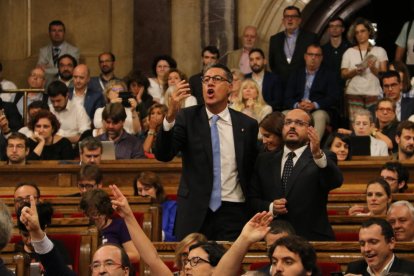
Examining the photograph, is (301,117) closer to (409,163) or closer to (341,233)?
(341,233)

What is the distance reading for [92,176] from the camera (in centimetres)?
970

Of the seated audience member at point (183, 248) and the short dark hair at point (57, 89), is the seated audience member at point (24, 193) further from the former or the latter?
the short dark hair at point (57, 89)

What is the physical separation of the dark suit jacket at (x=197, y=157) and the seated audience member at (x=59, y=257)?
48.7 inches

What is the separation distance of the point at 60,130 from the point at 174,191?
283cm

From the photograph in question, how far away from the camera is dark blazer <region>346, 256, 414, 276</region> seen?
288 inches

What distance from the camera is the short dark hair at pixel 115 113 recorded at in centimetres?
1160

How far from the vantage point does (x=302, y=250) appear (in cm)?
619

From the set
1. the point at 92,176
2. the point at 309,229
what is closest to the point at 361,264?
the point at 309,229

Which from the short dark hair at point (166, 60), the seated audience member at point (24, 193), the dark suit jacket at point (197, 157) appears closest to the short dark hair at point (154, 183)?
the seated audience member at point (24, 193)

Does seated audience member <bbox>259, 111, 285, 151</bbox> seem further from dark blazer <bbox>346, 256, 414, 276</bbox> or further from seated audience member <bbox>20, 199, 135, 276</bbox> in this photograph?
seated audience member <bbox>20, 199, 135, 276</bbox>

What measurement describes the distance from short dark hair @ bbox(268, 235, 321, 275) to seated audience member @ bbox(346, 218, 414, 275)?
115cm

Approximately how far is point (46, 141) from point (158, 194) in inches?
98.7

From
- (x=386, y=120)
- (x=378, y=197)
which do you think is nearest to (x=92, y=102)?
(x=386, y=120)

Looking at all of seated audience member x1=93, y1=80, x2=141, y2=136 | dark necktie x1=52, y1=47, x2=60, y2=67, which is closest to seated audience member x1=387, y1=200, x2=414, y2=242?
seated audience member x1=93, y1=80, x2=141, y2=136
